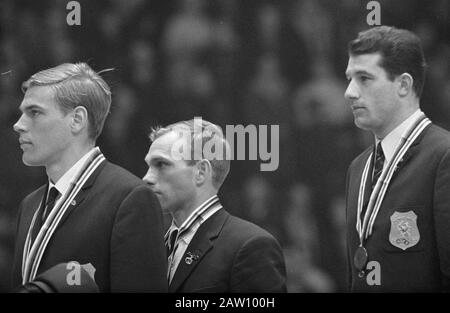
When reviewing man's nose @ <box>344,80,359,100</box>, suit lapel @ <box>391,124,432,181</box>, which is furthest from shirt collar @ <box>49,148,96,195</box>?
suit lapel @ <box>391,124,432,181</box>

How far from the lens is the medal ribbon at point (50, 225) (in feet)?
8.39

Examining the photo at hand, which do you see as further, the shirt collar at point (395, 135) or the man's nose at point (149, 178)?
the man's nose at point (149, 178)

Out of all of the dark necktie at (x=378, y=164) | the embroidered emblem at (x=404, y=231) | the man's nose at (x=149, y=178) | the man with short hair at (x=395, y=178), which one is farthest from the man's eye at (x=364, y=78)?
the man's nose at (x=149, y=178)

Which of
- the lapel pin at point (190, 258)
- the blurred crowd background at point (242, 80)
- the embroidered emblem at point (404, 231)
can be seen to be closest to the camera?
the embroidered emblem at point (404, 231)

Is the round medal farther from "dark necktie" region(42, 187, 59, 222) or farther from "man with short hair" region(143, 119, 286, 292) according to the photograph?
"dark necktie" region(42, 187, 59, 222)

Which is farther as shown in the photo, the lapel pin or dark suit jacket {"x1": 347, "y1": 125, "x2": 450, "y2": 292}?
the lapel pin

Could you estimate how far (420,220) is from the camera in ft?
8.40

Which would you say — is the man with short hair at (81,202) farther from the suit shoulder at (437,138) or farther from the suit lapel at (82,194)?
the suit shoulder at (437,138)

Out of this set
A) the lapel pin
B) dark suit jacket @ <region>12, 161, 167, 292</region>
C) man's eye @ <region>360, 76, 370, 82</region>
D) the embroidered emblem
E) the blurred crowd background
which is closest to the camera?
dark suit jacket @ <region>12, 161, 167, 292</region>

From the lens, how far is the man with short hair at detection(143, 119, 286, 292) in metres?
2.59

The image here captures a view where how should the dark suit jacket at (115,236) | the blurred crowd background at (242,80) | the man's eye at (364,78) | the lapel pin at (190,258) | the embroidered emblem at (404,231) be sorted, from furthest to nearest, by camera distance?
the blurred crowd background at (242,80)
the man's eye at (364,78)
the lapel pin at (190,258)
the embroidered emblem at (404,231)
the dark suit jacket at (115,236)

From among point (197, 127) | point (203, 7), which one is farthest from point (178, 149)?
point (203, 7)

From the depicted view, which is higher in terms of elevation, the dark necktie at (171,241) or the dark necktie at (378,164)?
the dark necktie at (378,164)

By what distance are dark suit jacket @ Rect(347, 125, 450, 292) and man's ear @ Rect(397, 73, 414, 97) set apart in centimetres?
16
